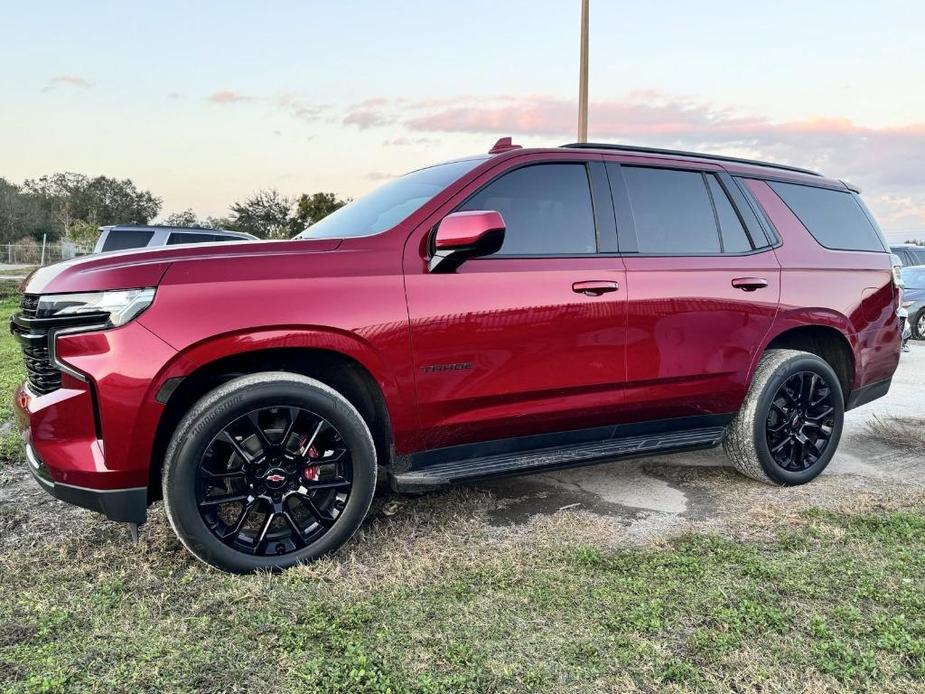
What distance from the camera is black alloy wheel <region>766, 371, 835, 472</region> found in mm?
4340


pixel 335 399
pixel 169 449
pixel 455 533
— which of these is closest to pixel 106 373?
pixel 169 449

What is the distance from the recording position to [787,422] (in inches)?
171

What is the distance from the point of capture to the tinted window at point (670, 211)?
3.90 meters

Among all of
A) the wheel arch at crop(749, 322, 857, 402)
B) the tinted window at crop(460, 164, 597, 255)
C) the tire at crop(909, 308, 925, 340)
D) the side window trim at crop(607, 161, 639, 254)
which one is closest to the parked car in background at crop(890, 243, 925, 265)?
the tire at crop(909, 308, 925, 340)

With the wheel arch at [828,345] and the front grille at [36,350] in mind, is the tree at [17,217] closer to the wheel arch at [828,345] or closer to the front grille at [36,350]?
the front grille at [36,350]

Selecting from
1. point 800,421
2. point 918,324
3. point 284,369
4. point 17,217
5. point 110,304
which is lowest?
point 918,324

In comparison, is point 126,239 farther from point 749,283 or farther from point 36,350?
point 749,283

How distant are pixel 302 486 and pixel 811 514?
2.58 meters

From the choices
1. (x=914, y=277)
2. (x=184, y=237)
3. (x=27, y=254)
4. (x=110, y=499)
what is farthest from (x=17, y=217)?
(x=110, y=499)

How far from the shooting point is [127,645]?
2.47 m

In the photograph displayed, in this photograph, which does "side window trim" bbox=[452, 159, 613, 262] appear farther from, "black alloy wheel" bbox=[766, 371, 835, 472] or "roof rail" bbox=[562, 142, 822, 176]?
"black alloy wheel" bbox=[766, 371, 835, 472]

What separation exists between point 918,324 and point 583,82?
23.6 feet

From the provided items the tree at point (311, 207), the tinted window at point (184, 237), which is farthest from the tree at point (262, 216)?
the tinted window at point (184, 237)

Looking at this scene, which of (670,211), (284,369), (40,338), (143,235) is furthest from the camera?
(143,235)
